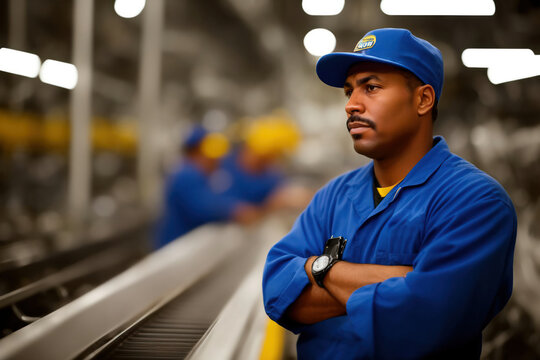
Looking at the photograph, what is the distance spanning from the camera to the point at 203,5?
7473 mm

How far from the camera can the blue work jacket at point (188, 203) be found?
11.2ft

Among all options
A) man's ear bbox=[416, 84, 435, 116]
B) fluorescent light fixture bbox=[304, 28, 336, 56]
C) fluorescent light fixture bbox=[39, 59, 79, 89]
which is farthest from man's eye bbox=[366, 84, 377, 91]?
fluorescent light fixture bbox=[39, 59, 79, 89]

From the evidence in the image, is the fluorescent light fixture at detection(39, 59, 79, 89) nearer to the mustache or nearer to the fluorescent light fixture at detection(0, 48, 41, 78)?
the fluorescent light fixture at detection(0, 48, 41, 78)

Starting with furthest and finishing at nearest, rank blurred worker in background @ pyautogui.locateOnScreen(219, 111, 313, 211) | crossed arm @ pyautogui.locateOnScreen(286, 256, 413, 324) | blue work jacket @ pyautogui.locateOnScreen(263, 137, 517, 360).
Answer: blurred worker in background @ pyautogui.locateOnScreen(219, 111, 313, 211) < crossed arm @ pyautogui.locateOnScreen(286, 256, 413, 324) < blue work jacket @ pyautogui.locateOnScreen(263, 137, 517, 360)

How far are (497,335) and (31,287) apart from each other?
236 cm

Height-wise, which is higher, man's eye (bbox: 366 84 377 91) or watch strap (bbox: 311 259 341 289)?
man's eye (bbox: 366 84 377 91)

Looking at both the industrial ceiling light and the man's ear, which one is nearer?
the man's ear

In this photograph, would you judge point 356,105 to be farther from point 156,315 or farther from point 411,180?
point 156,315

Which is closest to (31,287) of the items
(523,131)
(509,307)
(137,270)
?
(137,270)

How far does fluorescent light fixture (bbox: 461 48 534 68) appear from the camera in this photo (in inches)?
77.4

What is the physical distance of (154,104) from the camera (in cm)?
688

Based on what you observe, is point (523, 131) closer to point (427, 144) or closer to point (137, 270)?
point (427, 144)

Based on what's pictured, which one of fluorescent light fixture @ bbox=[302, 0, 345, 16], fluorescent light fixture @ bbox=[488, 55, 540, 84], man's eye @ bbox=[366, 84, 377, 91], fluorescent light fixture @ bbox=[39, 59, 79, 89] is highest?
fluorescent light fixture @ bbox=[302, 0, 345, 16]

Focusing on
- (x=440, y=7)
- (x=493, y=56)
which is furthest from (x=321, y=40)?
(x=493, y=56)
